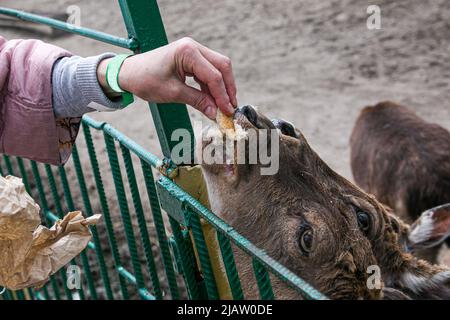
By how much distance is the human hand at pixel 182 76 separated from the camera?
1924mm

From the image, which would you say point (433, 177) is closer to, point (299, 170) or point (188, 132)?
point (299, 170)

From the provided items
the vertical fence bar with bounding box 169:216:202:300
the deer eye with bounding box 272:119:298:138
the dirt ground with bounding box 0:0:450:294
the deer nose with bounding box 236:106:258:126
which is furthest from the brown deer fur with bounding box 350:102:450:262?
the deer nose with bounding box 236:106:258:126

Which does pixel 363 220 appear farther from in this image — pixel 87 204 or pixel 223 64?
pixel 87 204

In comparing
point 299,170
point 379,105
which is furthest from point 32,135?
point 379,105

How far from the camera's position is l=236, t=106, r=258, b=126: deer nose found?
2.23 m

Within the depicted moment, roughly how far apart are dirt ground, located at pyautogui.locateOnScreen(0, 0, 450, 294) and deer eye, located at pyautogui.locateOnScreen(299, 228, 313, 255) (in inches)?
153

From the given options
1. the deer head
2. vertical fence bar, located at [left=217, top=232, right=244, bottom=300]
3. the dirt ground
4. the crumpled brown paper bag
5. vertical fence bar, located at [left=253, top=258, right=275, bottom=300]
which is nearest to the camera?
vertical fence bar, located at [left=253, top=258, right=275, bottom=300]

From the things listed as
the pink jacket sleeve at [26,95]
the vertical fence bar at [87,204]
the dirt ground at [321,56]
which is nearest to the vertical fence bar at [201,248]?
the pink jacket sleeve at [26,95]

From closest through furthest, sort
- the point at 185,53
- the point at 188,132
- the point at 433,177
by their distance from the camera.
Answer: the point at 185,53 → the point at 188,132 → the point at 433,177

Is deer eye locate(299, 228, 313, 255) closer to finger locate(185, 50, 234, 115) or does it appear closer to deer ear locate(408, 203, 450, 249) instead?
finger locate(185, 50, 234, 115)

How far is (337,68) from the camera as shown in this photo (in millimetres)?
7902

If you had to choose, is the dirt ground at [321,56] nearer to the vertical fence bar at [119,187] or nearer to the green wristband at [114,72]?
the vertical fence bar at [119,187]

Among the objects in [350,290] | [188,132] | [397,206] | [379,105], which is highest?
[188,132]
